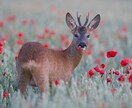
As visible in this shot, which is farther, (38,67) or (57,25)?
(57,25)

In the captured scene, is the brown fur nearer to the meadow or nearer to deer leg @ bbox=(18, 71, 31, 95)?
deer leg @ bbox=(18, 71, 31, 95)

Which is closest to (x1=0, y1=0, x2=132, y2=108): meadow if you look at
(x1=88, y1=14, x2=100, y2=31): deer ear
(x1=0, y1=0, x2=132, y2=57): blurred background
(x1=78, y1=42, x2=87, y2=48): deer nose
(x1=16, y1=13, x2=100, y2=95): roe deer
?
(x1=0, y1=0, x2=132, y2=57): blurred background

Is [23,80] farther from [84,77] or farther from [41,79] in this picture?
[84,77]

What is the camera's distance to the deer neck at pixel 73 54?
301 inches

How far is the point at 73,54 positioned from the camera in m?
7.73

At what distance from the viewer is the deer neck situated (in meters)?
7.65

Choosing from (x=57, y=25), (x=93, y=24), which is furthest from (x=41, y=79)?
(x=57, y=25)

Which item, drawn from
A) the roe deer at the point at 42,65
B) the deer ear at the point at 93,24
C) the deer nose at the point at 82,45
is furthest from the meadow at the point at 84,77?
the deer ear at the point at 93,24

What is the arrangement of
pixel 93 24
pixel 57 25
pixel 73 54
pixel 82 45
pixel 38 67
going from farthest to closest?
1. pixel 57 25
2. pixel 93 24
3. pixel 73 54
4. pixel 82 45
5. pixel 38 67

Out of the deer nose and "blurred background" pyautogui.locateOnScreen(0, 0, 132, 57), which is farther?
"blurred background" pyautogui.locateOnScreen(0, 0, 132, 57)

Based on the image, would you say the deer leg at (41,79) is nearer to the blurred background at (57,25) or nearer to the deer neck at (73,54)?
the deer neck at (73,54)

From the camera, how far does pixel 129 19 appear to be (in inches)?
750

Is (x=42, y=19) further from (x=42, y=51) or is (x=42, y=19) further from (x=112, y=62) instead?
(x=42, y=51)

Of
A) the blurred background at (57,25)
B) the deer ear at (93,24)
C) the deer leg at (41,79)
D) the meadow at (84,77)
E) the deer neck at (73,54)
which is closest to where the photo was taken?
the meadow at (84,77)
